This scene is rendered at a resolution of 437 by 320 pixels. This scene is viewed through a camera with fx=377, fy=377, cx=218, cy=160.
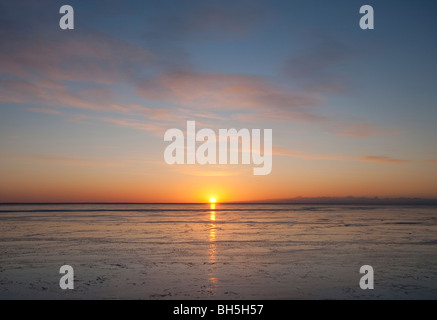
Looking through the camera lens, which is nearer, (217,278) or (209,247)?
(217,278)

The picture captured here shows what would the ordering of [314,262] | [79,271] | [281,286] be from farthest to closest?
[314,262], [79,271], [281,286]

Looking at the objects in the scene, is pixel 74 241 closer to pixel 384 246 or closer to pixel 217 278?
pixel 217 278

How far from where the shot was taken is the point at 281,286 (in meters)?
11.9

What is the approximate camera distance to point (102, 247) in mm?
20312

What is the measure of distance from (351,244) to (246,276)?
10.6 meters
